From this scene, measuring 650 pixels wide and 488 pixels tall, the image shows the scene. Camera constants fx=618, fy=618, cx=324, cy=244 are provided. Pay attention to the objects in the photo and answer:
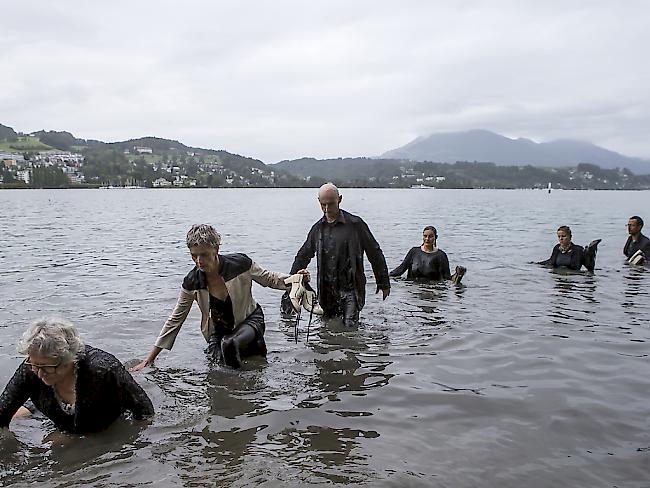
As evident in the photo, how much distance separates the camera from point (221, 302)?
702cm

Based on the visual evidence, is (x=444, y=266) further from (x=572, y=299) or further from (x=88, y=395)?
(x=88, y=395)

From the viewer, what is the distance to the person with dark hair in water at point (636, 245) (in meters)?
17.4

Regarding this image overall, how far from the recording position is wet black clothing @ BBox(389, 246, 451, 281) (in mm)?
13836

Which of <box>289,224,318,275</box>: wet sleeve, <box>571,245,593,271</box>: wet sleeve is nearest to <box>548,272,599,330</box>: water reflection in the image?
<box>571,245,593,271</box>: wet sleeve

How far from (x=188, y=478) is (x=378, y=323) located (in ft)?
19.3

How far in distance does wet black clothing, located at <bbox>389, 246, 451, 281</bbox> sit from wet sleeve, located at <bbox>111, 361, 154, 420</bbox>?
9.17 meters

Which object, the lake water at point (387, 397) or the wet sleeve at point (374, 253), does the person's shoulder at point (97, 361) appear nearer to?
the lake water at point (387, 397)

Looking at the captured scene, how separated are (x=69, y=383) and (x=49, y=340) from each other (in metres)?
0.66

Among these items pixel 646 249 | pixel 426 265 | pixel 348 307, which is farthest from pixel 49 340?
pixel 646 249

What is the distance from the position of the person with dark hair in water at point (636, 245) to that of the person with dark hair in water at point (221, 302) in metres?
13.6

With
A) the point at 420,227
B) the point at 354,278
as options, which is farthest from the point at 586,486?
the point at 420,227

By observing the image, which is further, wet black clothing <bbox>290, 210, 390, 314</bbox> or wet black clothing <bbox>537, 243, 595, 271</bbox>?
wet black clothing <bbox>537, 243, 595, 271</bbox>

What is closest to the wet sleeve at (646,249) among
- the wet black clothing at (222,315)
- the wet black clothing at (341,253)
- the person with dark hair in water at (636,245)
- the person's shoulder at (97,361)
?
the person with dark hair in water at (636,245)

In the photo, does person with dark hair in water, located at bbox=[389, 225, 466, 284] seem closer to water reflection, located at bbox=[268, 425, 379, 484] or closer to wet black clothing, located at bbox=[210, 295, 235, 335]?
wet black clothing, located at bbox=[210, 295, 235, 335]
